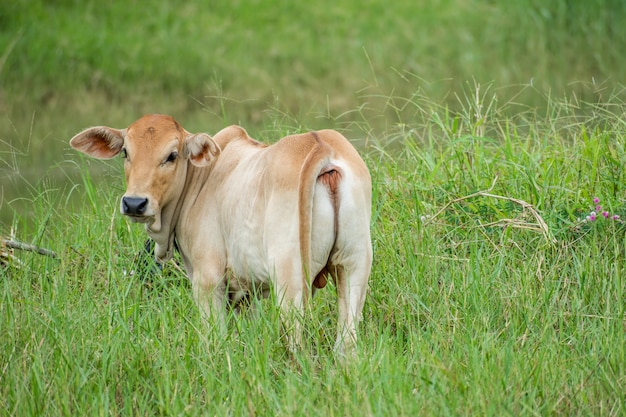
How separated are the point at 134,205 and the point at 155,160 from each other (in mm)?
237

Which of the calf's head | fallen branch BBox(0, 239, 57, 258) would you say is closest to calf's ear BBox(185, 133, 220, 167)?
the calf's head

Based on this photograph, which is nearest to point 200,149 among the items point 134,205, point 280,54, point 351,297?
point 134,205

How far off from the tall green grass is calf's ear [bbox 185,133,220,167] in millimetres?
585

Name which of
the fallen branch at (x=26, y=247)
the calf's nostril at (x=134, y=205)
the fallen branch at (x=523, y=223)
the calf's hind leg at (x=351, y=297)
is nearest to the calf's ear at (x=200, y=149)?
the calf's nostril at (x=134, y=205)

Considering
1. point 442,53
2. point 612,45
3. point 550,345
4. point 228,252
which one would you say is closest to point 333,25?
point 442,53

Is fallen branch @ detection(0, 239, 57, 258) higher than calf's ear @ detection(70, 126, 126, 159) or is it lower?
lower

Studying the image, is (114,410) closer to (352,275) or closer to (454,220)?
(352,275)

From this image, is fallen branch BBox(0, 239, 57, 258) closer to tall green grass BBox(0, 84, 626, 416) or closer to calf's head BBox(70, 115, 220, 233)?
tall green grass BBox(0, 84, 626, 416)

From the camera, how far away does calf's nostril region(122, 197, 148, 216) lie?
4.07 metres

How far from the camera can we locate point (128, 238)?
5227 mm

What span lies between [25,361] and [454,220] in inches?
89.0

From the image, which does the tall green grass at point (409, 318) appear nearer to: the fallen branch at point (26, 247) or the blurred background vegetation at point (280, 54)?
the fallen branch at point (26, 247)

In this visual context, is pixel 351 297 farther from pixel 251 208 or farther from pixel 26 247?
pixel 26 247

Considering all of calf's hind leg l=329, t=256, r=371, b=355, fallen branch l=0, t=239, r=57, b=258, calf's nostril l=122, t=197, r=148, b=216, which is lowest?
fallen branch l=0, t=239, r=57, b=258
